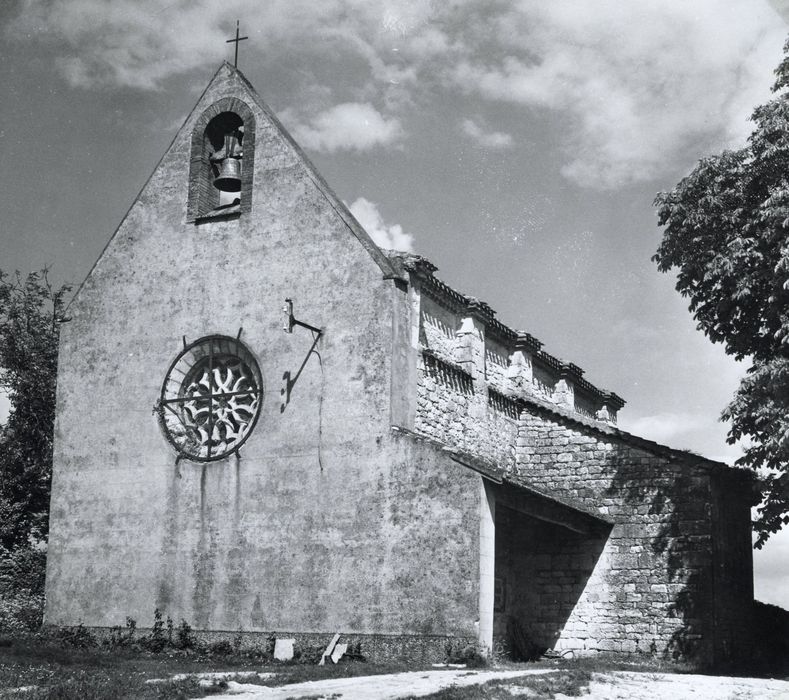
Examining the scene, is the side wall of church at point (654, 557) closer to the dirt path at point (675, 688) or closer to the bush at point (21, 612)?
the dirt path at point (675, 688)

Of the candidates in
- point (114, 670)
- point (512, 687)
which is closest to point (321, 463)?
point (114, 670)

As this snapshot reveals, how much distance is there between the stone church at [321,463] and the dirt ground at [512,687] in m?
2.45

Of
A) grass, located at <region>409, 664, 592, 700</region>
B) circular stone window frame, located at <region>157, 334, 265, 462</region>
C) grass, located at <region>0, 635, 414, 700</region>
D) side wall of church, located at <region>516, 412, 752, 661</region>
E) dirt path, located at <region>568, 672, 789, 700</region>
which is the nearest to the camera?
grass, located at <region>409, 664, 592, 700</region>

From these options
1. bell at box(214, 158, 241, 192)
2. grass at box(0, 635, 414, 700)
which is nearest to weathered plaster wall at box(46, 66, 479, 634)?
bell at box(214, 158, 241, 192)

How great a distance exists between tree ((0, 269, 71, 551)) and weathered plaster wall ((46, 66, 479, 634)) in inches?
162

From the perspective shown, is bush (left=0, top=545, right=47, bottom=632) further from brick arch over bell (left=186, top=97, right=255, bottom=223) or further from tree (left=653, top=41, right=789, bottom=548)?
tree (left=653, top=41, right=789, bottom=548)

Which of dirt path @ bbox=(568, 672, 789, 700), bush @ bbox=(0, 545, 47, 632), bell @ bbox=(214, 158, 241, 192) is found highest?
bell @ bbox=(214, 158, 241, 192)

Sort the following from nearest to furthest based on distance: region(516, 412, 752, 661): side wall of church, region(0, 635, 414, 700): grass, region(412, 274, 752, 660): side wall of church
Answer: region(0, 635, 414, 700): grass, region(516, 412, 752, 661): side wall of church, region(412, 274, 752, 660): side wall of church

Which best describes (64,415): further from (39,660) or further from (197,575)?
(39,660)

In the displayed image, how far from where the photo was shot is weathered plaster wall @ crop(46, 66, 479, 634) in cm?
1794

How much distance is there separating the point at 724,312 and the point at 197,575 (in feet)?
34.6

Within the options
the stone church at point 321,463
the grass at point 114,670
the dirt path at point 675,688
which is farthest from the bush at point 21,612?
the dirt path at point 675,688

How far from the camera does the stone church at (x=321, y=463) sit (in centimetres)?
1817

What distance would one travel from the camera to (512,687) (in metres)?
13.2
